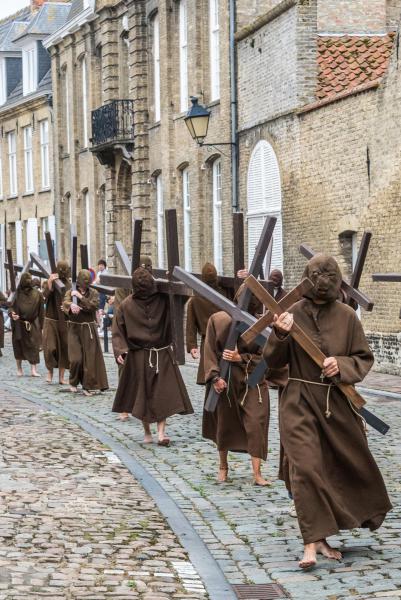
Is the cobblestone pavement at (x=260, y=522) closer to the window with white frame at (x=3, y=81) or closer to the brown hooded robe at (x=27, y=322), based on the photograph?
the brown hooded robe at (x=27, y=322)

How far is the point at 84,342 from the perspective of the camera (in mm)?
19281

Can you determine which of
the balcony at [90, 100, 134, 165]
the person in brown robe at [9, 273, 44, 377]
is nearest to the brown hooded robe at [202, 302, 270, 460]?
the person in brown robe at [9, 273, 44, 377]

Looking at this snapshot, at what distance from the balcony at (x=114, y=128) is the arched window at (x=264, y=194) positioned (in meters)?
8.49

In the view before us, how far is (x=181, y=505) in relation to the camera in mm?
10055

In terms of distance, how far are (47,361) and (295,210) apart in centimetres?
627

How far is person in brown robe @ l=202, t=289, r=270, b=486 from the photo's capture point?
10.9m

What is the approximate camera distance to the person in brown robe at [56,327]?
20.6m

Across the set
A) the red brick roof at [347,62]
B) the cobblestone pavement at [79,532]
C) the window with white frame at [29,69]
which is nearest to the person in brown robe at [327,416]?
the cobblestone pavement at [79,532]

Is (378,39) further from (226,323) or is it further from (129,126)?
(226,323)

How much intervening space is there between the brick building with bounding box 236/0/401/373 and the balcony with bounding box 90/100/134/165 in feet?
25.4

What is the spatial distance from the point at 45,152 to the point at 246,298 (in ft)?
123

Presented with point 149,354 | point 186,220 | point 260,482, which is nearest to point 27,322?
point 186,220

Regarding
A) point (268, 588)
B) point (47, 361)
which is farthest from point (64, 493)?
point (47, 361)

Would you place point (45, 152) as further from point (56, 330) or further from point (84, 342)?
point (84, 342)
